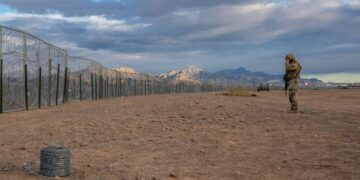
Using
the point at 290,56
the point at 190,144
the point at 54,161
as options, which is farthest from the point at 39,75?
the point at 54,161

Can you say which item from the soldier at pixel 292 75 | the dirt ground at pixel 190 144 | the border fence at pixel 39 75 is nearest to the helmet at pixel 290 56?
the soldier at pixel 292 75

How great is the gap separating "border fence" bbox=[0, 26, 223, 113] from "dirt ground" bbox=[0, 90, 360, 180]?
9.30 feet

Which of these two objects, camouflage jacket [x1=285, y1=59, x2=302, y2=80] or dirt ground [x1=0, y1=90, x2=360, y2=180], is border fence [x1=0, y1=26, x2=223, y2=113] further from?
camouflage jacket [x1=285, y1=59, x2=302, y2=80]

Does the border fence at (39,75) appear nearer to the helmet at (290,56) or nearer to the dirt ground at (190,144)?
the dirt ground at (190,144)

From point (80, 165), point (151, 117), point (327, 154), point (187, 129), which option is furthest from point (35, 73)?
point (327, 154)

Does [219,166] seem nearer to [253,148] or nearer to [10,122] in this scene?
[253,148]

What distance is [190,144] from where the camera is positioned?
1131 cm

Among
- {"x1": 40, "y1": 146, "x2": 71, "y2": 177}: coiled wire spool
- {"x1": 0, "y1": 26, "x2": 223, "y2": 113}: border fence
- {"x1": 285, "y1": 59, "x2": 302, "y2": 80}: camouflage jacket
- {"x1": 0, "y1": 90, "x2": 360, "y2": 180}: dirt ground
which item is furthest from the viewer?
{"x1": 0, "y1": 26, "x2": 223, "y2": 113}: border fence

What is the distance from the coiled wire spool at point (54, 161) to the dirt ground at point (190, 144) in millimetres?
150

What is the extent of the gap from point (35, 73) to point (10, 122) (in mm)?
6124

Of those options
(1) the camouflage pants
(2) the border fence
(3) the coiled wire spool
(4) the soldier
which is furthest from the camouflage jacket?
(3) the coiled wire spool

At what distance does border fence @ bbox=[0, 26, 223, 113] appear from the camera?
1897 cm

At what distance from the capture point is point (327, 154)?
978 cm

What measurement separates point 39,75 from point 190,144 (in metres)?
11.7
